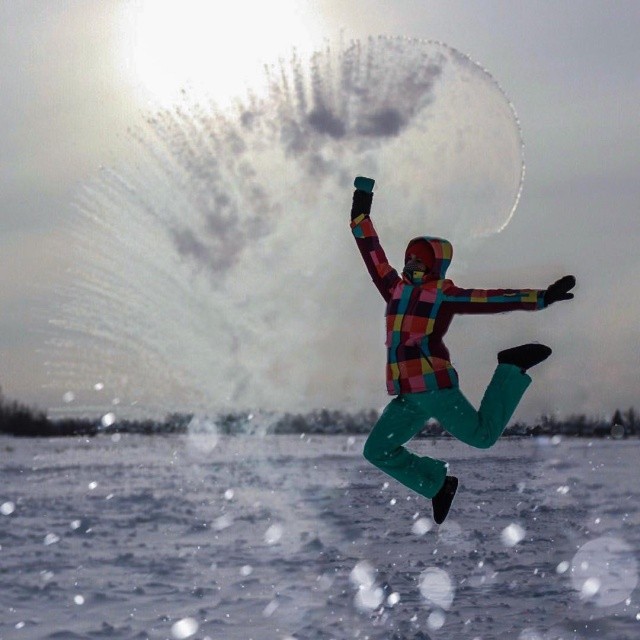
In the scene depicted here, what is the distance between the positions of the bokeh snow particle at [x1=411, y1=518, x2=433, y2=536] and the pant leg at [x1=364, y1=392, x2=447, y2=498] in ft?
45.1

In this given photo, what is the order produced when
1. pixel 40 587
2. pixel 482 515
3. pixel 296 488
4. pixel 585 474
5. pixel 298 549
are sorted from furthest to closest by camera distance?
1. pixel 585 474
2. pixel 296 488
3. pixel 482 515
4. pixel 298 549
5. pixel 40 587

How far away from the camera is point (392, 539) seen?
17922 millimetres

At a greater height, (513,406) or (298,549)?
(513,406)

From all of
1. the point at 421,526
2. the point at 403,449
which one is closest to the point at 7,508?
the point at 421,526

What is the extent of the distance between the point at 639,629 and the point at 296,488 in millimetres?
15934

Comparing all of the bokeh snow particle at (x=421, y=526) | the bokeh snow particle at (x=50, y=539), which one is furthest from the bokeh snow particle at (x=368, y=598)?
the bokeh snow particle at (x=50, y=539)

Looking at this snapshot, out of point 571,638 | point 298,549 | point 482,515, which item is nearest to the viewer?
point 571,638

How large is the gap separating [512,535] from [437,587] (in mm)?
A: 4489

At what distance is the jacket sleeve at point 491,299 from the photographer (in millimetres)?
5016

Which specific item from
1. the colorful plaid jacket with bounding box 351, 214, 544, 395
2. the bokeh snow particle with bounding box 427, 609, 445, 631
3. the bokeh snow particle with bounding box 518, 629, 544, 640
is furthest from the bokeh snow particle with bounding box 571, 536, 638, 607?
the colorful plaid jacket with bounding box 351, 214, 544, 395

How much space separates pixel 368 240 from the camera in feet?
17.9

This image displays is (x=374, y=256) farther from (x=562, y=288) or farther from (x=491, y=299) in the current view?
(x=562, y=288)

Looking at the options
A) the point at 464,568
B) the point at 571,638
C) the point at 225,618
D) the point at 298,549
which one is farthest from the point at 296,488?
the point at 571,638

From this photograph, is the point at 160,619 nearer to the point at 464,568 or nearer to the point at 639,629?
the point at 464,568
